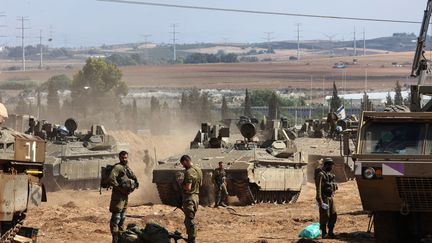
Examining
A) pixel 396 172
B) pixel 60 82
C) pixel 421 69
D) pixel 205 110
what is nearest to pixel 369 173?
pixel 396 172

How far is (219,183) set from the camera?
2442 centimetres

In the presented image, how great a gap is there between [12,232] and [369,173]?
5142 mm

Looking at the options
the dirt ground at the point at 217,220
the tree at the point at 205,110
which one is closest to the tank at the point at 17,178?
the dirt ground at the point at 217,220

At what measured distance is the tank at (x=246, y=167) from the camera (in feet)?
80.4

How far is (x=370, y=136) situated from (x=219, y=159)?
9.91 m

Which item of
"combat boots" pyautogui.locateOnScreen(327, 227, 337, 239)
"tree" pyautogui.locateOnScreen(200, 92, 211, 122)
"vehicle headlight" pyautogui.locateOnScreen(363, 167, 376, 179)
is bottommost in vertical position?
"tree" pyautogui.locateOnScreen(200, 92, 211, 122)

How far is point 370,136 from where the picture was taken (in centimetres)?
1558

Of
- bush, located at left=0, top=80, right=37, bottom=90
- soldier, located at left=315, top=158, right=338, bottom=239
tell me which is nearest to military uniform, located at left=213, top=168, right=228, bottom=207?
soldier, located at left=315, top=158, right=338, bottom=239

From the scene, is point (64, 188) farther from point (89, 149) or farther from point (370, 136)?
point (370, 136)

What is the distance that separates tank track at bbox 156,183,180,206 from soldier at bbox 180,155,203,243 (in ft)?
25.5

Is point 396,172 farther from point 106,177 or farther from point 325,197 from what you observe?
point 106,177

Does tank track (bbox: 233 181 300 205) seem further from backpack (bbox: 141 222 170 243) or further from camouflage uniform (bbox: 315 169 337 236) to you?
backpack (bbox: 141 222 170 243)

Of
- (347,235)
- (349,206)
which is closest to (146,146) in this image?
(349,206)

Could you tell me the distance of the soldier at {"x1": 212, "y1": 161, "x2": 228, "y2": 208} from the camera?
2439 cm
